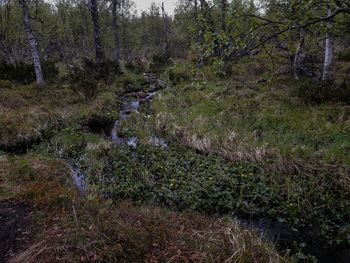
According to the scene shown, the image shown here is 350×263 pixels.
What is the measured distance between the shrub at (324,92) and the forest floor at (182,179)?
317 mm

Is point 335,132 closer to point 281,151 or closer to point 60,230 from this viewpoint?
point 281,151

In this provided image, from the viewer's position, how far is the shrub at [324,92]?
860 cm

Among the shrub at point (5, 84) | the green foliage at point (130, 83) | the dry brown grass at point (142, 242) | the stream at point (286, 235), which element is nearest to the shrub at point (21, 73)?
the shrub at point (5, 84)

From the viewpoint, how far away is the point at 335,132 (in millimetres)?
6965

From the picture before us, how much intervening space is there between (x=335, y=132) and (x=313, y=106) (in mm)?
1970

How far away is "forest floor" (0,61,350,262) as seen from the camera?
12.4ft

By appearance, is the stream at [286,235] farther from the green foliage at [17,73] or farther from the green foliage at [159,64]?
the green foliage at [159,64]

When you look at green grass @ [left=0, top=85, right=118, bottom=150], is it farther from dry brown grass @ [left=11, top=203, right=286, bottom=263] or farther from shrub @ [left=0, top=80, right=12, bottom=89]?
dry brown grass @ [left=11, top=203, right=286, bottom=263]

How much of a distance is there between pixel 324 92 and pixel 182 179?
5.86m

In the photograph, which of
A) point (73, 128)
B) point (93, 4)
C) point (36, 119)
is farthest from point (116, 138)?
point (93, 4)

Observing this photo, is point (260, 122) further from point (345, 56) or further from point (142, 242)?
point (345, 56)

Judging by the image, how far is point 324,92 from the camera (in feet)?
29.1

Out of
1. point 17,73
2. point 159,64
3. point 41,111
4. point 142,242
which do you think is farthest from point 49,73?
point 142,242

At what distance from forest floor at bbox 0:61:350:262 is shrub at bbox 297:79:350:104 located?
0.32m
